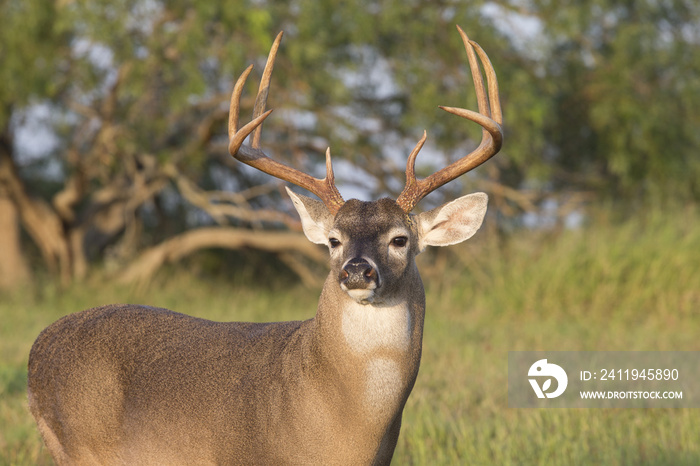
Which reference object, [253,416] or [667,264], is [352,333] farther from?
[667,264]

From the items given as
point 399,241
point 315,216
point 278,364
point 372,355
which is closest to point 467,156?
point 399,241

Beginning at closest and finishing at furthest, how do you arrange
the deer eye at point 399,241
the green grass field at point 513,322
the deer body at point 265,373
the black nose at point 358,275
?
1. the black nose at point 358,275
2. the deer body at point 265,373
3. the deer eye at point 399,241
4. the green grass field at point 513,322

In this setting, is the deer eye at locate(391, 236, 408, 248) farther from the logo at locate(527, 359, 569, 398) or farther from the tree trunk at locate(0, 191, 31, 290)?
the tree trunk at locate(0, 191, 31, 290)

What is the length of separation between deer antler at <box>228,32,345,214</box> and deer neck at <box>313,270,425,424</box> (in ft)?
1.85

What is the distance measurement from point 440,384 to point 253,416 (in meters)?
3.51

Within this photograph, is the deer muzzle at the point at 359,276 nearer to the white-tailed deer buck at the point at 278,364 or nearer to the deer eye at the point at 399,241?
the white-tailed deer buck at the point at 278,364

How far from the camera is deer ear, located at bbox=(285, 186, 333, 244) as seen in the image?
3.77 meters

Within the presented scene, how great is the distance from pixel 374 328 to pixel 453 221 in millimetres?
720

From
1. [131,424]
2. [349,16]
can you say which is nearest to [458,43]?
[349,16]

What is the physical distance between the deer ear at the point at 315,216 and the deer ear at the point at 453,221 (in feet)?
1.36

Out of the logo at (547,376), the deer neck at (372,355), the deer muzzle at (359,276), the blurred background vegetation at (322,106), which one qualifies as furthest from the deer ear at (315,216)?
the blurred background vegetation at (322,106)

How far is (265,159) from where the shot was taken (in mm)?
3953

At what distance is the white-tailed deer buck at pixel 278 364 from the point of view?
130 inches

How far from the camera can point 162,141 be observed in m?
12.0
